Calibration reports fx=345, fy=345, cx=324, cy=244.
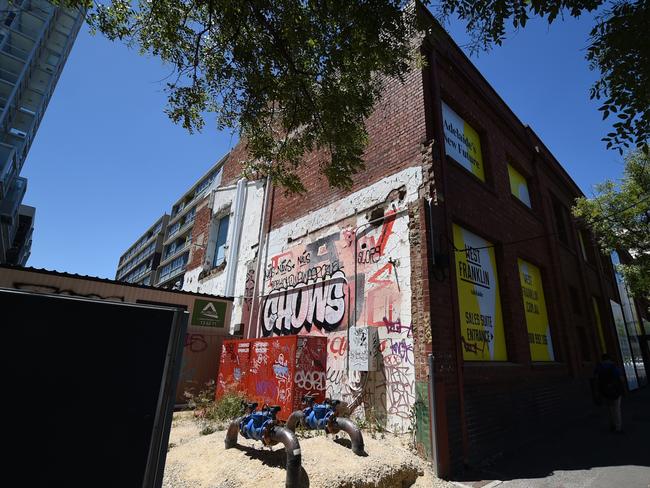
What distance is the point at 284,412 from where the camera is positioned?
6734 mm

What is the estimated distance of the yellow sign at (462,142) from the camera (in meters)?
8.28

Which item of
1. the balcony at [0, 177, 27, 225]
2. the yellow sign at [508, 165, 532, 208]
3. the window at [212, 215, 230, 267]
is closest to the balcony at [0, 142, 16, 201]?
the balcony at [0, 177, 27, 225]

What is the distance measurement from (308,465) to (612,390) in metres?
7.43

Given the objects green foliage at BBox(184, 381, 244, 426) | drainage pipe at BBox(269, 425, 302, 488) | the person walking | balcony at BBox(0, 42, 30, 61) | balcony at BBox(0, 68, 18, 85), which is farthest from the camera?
balcony at BBox(0, 42, 30, 61)

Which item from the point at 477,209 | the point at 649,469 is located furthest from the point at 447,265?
the point at 649,469

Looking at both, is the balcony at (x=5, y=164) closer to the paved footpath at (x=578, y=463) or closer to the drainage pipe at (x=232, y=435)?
the drainage pipe at (x=232, y=435)

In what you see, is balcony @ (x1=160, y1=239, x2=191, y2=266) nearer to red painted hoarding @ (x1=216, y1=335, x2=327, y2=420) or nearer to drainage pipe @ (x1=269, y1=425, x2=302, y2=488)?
red painted hoarding @ (x1=216, y1=335, x2=327, y2=420)

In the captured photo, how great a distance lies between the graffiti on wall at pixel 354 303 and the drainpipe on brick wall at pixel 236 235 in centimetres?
322

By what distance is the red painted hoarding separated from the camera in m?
6.82

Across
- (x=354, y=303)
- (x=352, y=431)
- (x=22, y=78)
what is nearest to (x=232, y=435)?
(x=352, y=431)

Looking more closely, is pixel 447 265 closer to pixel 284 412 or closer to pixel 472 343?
pixel 472 343

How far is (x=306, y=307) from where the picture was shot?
28.4 feet

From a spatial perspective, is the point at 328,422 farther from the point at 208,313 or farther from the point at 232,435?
the point at 208,313

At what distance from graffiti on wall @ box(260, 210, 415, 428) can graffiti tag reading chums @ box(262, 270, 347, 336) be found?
2cm
